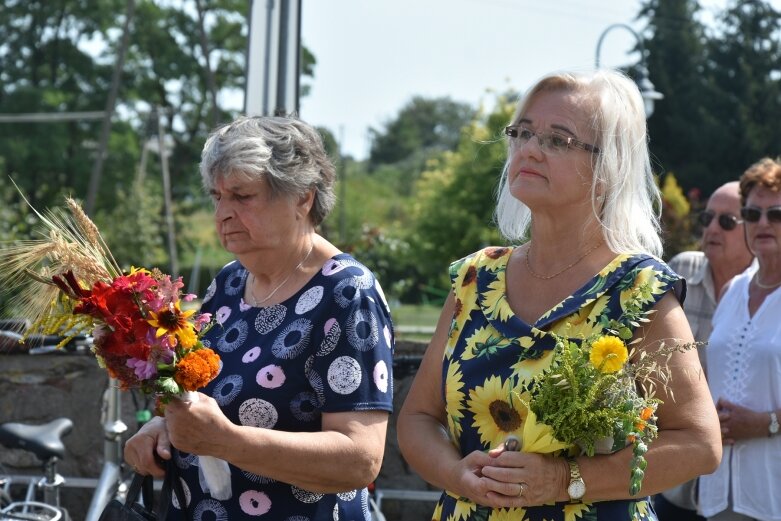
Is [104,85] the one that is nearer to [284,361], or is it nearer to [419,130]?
[284,361]

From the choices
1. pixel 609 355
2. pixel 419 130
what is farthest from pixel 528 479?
pixel 419 130

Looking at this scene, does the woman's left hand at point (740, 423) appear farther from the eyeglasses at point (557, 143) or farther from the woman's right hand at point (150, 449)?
the woman's right hand at point (150, 449)

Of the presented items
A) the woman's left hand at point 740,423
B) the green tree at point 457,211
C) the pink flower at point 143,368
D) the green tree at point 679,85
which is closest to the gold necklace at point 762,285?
the woman's left hand at point 740,423

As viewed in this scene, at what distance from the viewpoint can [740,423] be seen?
3.52 metres

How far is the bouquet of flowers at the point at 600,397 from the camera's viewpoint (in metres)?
2.06

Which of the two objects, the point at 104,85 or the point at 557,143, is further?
the point at 104,85

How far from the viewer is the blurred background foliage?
31016mm

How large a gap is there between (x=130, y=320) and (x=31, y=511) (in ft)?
7.91

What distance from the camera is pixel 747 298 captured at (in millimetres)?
3787

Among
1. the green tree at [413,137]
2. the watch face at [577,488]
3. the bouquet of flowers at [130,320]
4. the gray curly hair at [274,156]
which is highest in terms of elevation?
the green tree at [413,137]

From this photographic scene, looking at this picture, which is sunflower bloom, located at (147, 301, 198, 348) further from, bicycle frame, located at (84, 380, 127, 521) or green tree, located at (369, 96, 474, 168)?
green tree, located at (369, 96, 474, 168)

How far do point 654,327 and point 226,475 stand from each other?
1115 millimetres

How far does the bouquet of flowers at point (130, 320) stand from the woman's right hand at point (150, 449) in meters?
0.14

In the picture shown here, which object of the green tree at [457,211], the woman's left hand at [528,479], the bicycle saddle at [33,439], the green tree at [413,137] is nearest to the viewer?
the woman's left hand at [528,479]
